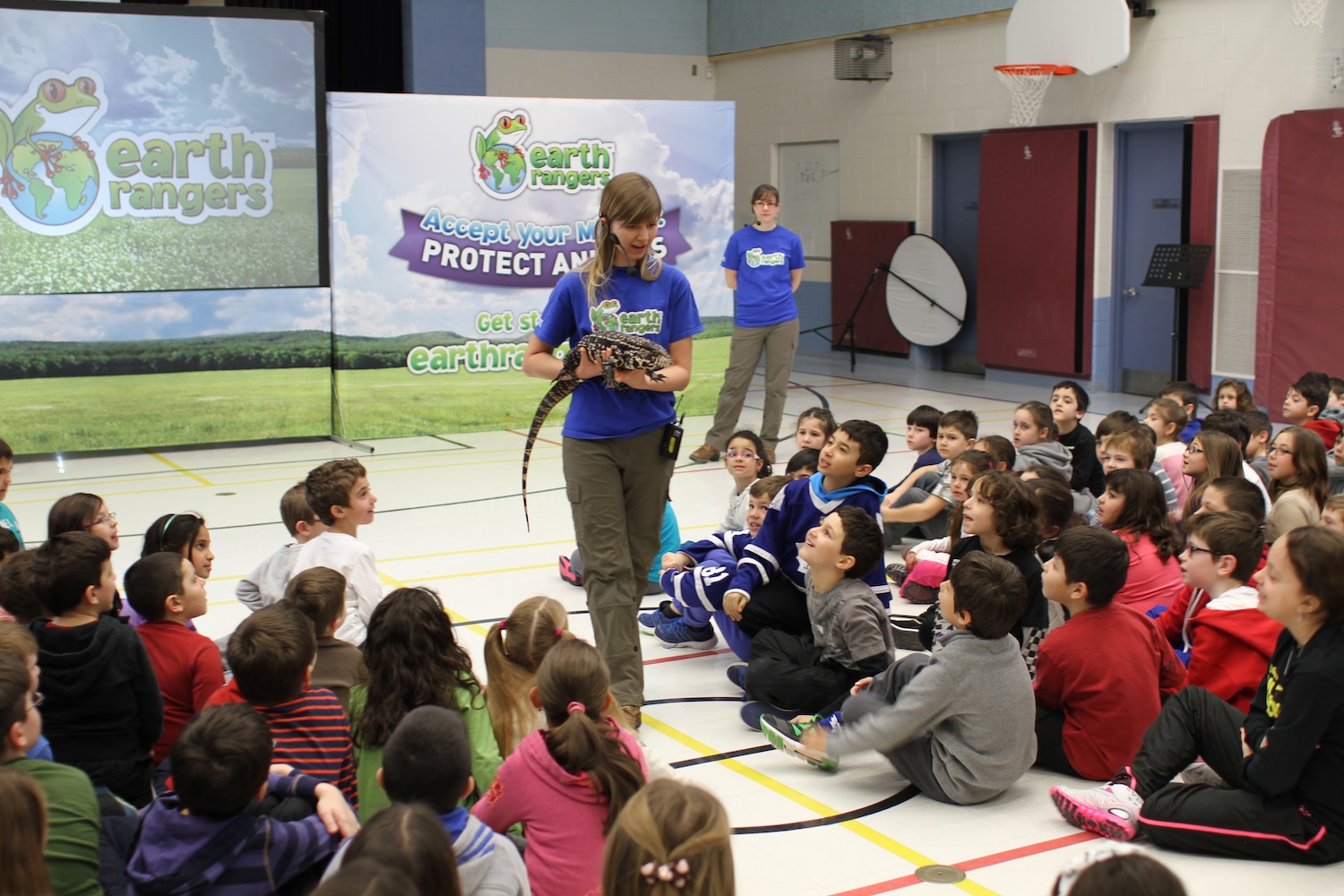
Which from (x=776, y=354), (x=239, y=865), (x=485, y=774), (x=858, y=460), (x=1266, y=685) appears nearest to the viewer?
(x=239, y=865)

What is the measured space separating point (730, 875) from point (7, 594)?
6.90ft

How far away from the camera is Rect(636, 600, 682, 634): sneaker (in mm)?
4898

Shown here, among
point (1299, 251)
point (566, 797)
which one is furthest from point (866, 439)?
point (1299, 251)

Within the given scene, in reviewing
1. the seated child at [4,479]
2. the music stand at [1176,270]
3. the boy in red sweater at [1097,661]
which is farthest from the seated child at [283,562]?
the music stand at [1176,270]

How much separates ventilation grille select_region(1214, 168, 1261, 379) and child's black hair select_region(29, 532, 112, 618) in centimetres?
907

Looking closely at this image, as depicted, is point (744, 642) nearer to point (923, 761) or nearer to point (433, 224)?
point (923, 761)

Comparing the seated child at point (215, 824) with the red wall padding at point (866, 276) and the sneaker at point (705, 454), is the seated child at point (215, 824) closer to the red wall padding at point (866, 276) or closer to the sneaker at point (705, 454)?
the sneaker at point (705, 454)

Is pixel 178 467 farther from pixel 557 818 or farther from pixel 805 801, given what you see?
pixel 557 818

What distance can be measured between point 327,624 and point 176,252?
243 inches

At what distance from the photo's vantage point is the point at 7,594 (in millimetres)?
3107

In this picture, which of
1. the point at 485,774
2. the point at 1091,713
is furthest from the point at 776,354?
the point at 485,774

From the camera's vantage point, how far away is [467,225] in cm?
936

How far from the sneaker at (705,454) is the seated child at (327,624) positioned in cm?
530

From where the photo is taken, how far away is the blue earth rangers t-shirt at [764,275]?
28.6 feet
